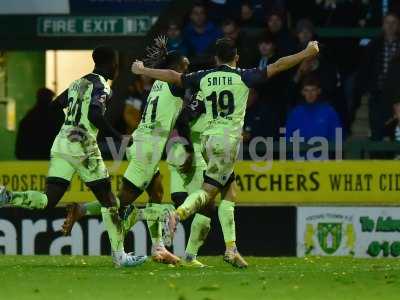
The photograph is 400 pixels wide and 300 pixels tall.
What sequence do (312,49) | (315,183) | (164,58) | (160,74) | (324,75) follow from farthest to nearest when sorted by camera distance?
(324,75) < (315,183) < (164,58) < (160,74) < (312,49)

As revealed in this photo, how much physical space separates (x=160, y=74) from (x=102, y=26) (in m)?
7.59

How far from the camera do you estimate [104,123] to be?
555 inches

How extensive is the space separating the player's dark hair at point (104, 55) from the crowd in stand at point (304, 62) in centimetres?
477

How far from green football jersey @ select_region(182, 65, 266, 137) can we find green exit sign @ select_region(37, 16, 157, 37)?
7.39m

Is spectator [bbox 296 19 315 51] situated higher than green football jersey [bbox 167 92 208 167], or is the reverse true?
spectator [bbox 296 19 315 51]

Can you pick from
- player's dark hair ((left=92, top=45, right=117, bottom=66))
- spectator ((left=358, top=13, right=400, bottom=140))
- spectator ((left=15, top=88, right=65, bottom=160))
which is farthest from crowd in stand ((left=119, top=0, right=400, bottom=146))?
player's dark hair ((left=92, top=45, right=117, bottom=66))

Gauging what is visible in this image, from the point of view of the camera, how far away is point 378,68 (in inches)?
773

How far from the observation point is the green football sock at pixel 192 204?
45.1ft

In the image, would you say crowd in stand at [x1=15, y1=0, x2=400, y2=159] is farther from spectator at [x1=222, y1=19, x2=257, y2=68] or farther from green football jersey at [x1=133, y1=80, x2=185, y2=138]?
green football jersey at [x1=133, y1=80, x2=185, y2=138]

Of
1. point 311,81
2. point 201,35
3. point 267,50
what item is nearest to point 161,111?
point 311,81

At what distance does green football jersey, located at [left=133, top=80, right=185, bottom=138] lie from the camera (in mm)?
15117

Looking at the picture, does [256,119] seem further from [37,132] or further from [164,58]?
[164,58]

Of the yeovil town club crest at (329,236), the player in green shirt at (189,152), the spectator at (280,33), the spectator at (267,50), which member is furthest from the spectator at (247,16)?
the player in green shirt at (189,152)

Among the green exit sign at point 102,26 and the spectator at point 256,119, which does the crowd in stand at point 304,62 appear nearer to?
the spectator at point 256,119
